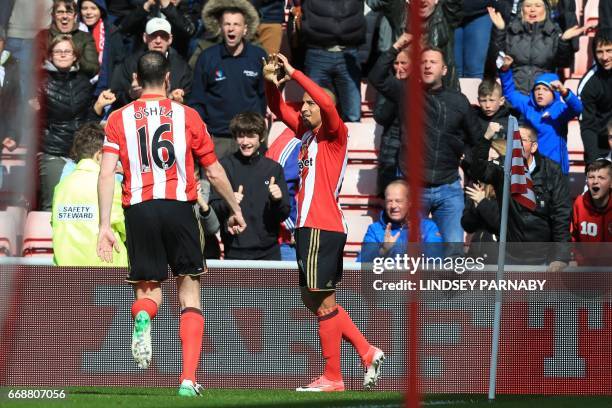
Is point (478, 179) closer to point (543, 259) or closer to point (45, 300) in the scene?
point (543, 259)

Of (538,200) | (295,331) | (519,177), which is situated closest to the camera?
(295,331)

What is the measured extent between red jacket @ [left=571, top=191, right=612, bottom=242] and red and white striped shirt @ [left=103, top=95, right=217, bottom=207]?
405 centimetres

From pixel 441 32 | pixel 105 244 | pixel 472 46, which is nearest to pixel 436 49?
pixel 441 32

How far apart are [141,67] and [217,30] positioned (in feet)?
18.0

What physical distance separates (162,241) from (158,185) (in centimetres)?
36

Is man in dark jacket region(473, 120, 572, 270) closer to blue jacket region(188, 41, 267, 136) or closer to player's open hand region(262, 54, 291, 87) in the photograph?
blue jacket region(188, 41, 267, 136)

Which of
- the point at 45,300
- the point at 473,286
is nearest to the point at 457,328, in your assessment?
the point at 473,286

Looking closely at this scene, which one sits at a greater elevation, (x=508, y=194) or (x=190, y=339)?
(x=508, y=194)

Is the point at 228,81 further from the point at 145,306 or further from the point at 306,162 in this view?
the point at 145,306

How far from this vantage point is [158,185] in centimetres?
882

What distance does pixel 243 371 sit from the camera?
34.9 feet

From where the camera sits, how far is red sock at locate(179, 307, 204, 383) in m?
8.88

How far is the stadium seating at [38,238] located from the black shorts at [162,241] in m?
4.28

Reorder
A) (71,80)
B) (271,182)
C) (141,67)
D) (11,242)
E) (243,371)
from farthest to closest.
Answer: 1. (71,80)
2. (271,182)
3. (243,371)
4. (141,67)
5. (11,242)
